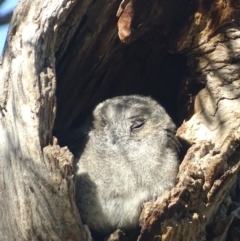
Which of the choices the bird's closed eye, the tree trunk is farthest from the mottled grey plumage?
the tree trunk

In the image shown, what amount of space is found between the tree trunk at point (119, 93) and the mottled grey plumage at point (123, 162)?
102mm

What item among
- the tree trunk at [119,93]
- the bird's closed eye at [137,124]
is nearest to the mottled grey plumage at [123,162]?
the bird's closed eye at [137,124]

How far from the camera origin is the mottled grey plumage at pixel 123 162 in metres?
3.60

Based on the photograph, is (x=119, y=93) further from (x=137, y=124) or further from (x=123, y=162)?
(x=123, y=162)

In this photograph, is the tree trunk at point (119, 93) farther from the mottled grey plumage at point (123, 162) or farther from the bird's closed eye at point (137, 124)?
the bird's closed eye at point (137, 124)

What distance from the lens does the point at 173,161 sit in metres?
3.81

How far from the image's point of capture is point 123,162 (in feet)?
12.4

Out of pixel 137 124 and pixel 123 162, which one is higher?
pixel 137 124

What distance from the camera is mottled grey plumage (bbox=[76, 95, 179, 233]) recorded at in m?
3.60

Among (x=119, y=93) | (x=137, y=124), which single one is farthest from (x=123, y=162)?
(x=119, y=93)

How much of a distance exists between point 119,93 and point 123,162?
0.80m

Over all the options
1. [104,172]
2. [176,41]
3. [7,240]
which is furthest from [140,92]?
[7,240]

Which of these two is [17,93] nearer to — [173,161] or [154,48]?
[173,161]

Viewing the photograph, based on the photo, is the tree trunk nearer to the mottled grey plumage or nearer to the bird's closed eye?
the mottled grey plumage
